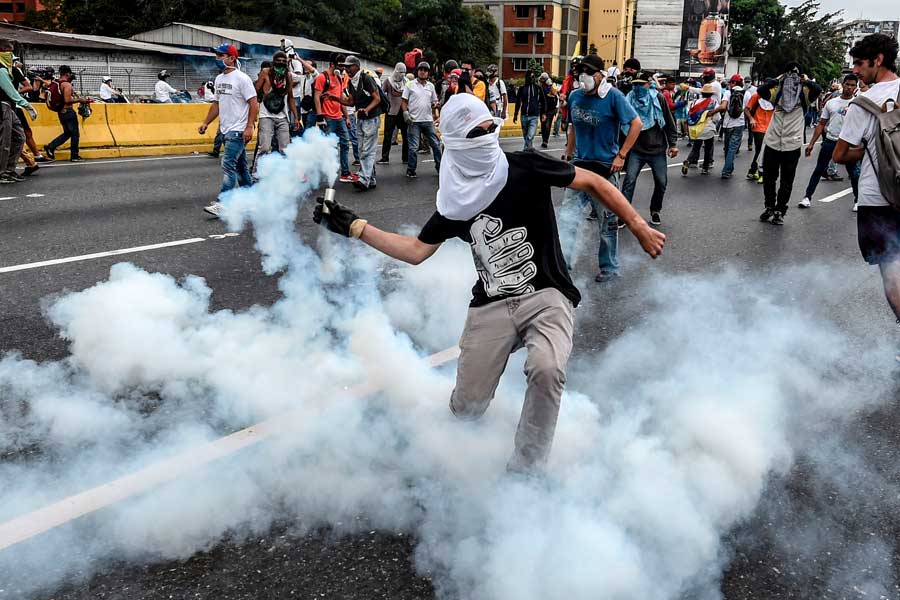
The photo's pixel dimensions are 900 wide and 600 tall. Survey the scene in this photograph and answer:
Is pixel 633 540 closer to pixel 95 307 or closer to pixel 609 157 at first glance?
pixel 95 307

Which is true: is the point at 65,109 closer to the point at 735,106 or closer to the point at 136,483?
the point at 735,106

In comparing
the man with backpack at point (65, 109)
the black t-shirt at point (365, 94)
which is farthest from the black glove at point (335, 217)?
the man with backpack at point (65, 109)

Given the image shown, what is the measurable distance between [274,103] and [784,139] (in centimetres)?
552

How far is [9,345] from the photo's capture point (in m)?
4.32

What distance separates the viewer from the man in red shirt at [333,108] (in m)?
10.9

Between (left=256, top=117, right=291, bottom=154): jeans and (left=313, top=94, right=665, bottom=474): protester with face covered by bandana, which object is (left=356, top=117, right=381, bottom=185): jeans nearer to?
(left=256, top=117, right=291, bottom=154): jeans

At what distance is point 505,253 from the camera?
9.63 ft

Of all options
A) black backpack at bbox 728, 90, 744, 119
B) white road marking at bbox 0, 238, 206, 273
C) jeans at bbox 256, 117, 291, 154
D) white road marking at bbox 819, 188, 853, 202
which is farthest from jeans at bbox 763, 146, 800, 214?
white road marking at bbox 0, 238, 206, 273

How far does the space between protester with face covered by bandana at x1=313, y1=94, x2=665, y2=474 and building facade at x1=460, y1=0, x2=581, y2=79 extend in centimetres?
7031

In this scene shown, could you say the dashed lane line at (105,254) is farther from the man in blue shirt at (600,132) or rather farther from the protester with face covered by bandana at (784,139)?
the protester with face covered by bandana at (784,139)

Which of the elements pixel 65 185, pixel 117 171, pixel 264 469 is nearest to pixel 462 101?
pixel 264 469

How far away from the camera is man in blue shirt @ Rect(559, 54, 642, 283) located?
240 inches

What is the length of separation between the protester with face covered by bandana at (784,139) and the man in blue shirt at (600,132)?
2.94 meters

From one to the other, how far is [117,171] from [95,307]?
8.20 m
